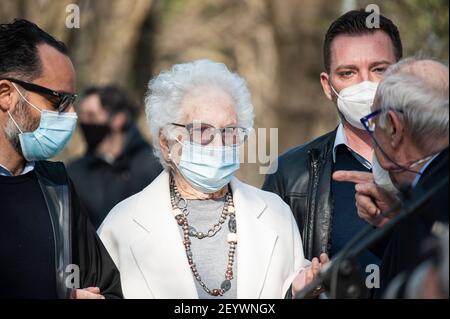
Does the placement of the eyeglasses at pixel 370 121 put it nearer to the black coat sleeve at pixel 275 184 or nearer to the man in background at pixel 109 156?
the black coat sleeve at pixel 275 184

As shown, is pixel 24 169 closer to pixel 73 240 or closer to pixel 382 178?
pixel 73 240

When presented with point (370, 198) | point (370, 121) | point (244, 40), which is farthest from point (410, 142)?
point (244, 40)

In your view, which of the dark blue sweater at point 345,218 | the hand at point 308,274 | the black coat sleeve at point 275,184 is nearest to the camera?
the hand at point 308,274

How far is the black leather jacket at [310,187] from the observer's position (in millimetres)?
5695

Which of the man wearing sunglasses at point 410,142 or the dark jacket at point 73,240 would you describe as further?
the dark jacket at point 73,240

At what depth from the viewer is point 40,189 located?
16.8 ft

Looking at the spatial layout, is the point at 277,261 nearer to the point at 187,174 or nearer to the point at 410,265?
the point at 187,174

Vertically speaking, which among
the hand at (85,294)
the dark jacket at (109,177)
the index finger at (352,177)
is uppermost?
the index finger at (352,177)

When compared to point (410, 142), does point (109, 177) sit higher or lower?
lower

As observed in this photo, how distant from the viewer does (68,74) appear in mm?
5309

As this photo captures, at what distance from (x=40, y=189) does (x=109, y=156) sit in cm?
606

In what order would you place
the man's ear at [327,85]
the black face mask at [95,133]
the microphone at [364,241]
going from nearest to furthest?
the microphone at [364,241], the man's ear at [327,85], the black face mask at [95,133]

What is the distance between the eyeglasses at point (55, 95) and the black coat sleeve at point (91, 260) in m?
0.44

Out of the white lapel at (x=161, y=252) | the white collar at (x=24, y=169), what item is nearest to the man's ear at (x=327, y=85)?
the white lapel at (x=161, y=252)
